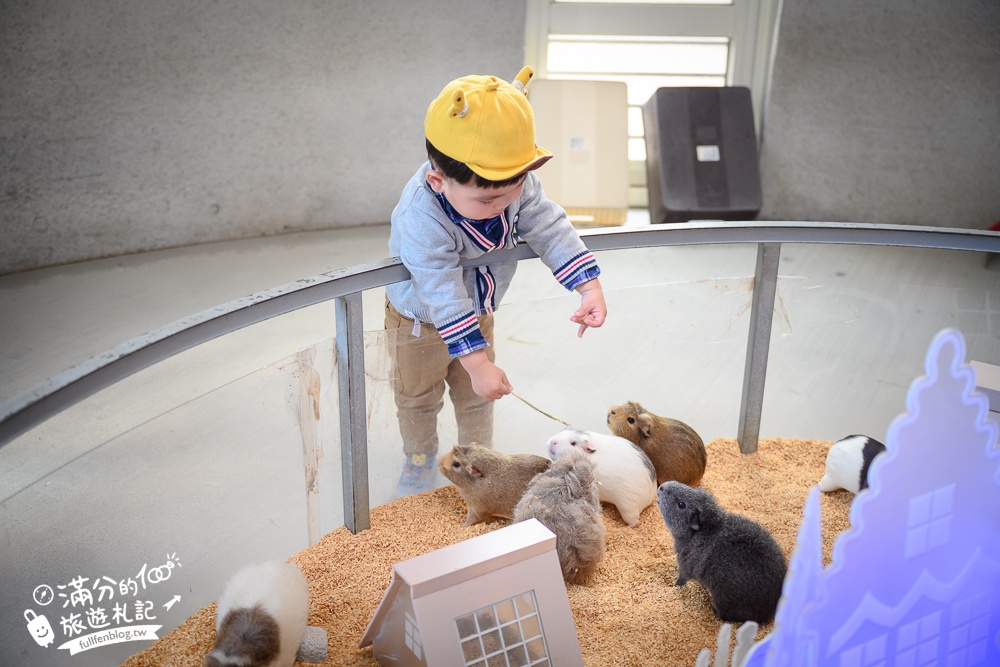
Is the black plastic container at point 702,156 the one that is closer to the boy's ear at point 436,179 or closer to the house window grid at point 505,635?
the boy's ear at point 436,179

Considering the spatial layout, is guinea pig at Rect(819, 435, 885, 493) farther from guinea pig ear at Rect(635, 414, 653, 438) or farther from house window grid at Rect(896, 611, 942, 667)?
house window grid at Rect(896, 611, 942, 667)

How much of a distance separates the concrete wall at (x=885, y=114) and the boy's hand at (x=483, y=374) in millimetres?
3943

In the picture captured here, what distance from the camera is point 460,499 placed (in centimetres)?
218

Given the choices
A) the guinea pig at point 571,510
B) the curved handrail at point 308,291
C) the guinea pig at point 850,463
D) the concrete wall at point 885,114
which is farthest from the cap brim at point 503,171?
the concrete wall at point 885,114

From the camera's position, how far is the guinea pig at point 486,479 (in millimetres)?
2037

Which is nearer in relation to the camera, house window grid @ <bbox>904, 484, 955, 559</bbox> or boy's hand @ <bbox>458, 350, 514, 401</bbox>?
house window grid @ <bbox>904, 484, 955, 559</bbox>

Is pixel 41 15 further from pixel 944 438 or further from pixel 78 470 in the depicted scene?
pixel 944 438

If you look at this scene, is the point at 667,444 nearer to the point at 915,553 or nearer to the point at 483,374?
the point at 483,374

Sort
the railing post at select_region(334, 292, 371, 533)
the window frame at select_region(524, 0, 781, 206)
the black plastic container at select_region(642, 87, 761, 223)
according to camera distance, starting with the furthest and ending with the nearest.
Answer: the window frame at select_region(524, 0, 781, 206) → the black plastic container at select_region(642, 87, 761, 223) → the railing post at select_region(334, 292, 371, 533)

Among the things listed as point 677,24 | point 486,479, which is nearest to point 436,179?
point 486,479

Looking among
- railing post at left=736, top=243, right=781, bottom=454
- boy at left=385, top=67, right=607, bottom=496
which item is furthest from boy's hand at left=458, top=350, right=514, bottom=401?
railing post at left=736, top=243, right=781, bottom=454

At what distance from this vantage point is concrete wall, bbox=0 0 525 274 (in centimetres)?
422

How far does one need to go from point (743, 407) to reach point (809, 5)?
11.3 feet

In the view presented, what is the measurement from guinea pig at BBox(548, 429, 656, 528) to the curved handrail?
462 mm
